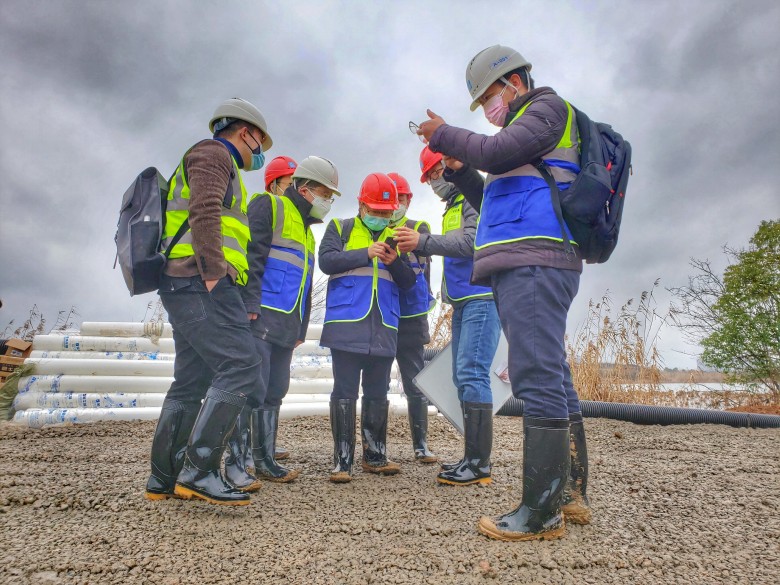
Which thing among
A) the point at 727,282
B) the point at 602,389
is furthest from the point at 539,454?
the point at 727,282

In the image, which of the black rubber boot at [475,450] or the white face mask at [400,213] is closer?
the black rubber boot at [475,450]

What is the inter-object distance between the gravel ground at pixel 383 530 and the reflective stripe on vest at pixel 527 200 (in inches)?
43.9

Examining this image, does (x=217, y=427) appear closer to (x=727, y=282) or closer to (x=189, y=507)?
(x=189, y=507)

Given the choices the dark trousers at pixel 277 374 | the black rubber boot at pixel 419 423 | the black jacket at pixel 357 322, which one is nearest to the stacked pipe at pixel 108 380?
the black rubber boot at pixel 419 423

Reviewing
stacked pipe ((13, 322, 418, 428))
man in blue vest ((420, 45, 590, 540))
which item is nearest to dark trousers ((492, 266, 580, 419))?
man in blue vest ((420, 45, 590, 540))

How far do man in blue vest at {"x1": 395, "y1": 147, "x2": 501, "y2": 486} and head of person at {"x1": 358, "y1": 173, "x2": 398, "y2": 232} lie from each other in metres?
0.31

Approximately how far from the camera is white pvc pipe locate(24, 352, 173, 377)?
5461mm

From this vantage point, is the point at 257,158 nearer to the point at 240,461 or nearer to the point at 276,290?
the point at 276,290

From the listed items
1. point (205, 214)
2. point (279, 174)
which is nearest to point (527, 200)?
point (205, 214)

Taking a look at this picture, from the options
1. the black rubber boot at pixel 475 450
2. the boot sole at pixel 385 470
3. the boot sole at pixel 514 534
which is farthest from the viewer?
the boot sole at pixel 385 470

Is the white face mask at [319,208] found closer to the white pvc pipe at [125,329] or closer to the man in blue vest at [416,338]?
the man in blue vest at [416,338]

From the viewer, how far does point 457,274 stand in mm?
3277

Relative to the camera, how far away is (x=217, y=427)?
230 centimetres

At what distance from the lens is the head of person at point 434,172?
3.56 m
